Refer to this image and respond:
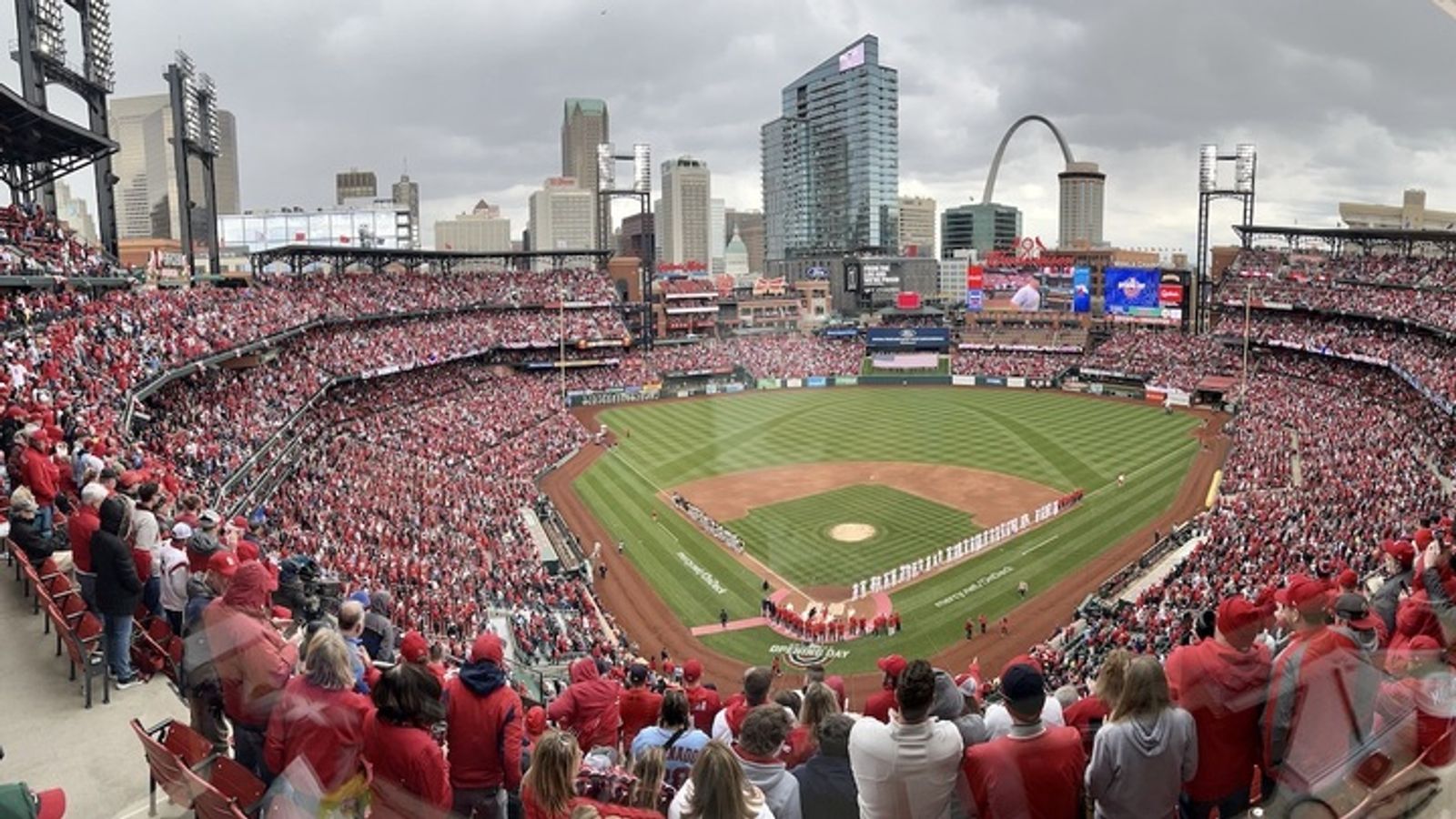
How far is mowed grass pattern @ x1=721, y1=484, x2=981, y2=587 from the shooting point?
27.9 meters

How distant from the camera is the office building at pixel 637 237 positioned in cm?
7625

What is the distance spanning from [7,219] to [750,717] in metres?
30.7

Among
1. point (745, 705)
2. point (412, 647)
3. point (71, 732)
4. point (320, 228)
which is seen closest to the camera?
point (412, 647)

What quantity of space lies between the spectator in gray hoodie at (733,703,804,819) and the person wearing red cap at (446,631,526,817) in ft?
4.68

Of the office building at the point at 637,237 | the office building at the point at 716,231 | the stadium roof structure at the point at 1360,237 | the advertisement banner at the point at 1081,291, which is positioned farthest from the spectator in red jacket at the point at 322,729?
the office building at the point at 716,231

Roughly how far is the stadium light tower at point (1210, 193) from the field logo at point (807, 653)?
57.4 meters

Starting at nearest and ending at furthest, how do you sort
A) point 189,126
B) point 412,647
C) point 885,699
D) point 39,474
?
point 412,647, point 885,699, point 39,474, point 189,126

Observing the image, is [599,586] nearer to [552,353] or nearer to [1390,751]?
[1390,751]

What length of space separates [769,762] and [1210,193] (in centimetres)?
7758

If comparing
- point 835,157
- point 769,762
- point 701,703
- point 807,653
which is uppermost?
point 835,157

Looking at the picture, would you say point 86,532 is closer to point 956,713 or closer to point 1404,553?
point 956,713

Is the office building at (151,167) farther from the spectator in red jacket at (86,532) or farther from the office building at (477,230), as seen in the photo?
the spectator in red jacket at (86,532)

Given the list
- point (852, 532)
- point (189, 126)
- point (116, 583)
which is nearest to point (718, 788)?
point (116, 583)

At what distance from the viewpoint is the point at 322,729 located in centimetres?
479
